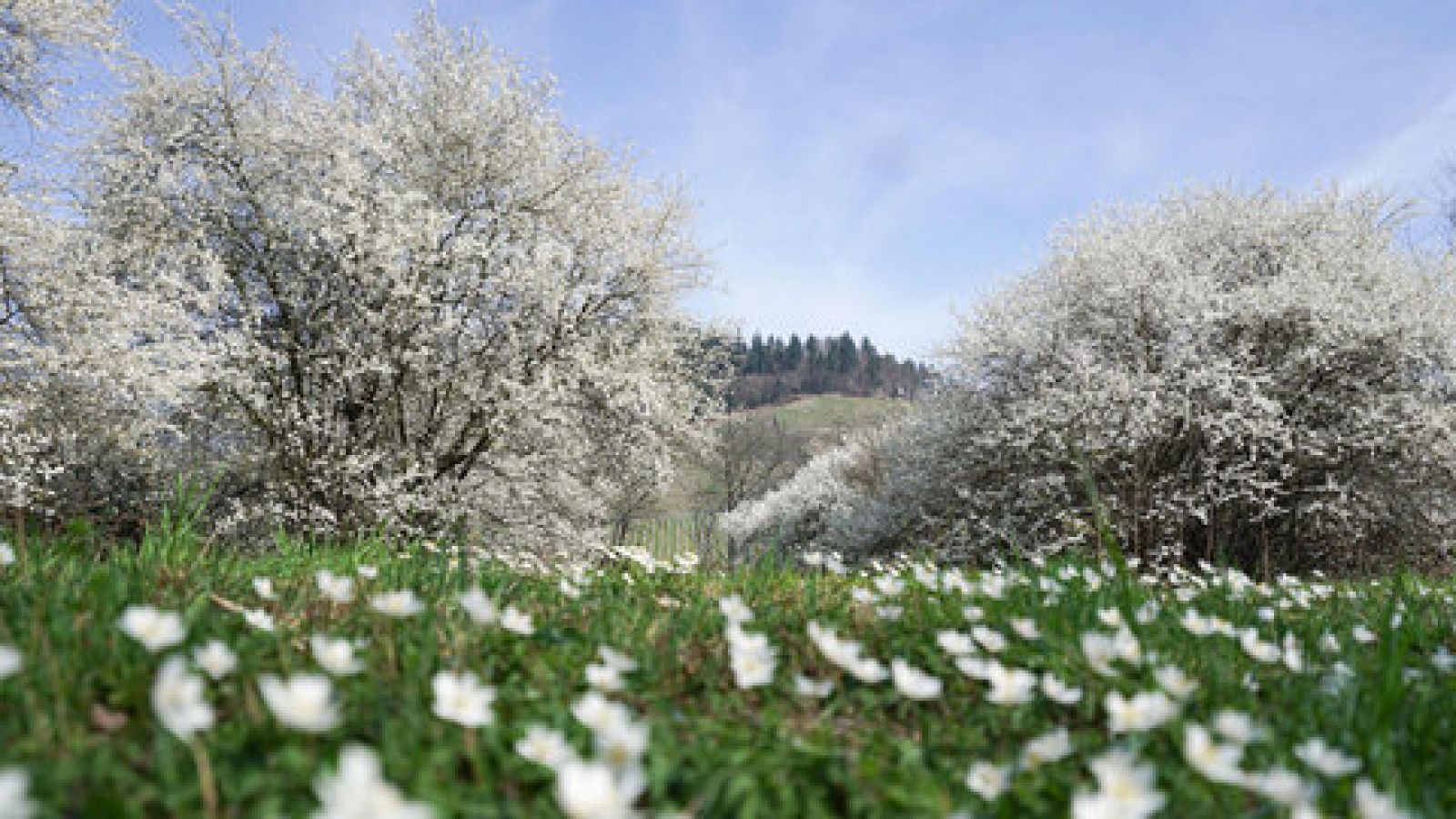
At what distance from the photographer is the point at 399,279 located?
11.3m

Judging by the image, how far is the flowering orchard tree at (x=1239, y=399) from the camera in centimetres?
1191

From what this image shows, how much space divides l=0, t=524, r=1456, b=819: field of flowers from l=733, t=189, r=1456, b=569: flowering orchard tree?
30.8 ft

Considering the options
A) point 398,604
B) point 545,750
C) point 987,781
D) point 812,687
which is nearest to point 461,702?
point 545,750

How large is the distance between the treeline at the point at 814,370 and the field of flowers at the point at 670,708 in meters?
94.0

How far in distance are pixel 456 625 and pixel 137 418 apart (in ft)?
35.7

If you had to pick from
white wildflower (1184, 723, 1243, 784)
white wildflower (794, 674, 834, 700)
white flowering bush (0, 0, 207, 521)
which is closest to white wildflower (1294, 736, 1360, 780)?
white wildflower (1184, 723, 1243, 784)

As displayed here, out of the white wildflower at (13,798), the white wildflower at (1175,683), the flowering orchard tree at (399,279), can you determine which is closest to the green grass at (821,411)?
the flowering orchard tree at (399,279)

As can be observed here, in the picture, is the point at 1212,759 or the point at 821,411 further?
the point at 821,411

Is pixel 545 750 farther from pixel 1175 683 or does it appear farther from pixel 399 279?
pixel 399 279

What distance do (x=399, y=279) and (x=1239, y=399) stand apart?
12.4 meters

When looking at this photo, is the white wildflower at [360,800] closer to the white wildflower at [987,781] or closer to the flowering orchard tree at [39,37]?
the white wildflower at [987,781]

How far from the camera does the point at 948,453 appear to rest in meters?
15.2

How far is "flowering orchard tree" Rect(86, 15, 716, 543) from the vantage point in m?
11.4

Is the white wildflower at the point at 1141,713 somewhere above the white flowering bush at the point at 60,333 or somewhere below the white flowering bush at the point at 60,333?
below
